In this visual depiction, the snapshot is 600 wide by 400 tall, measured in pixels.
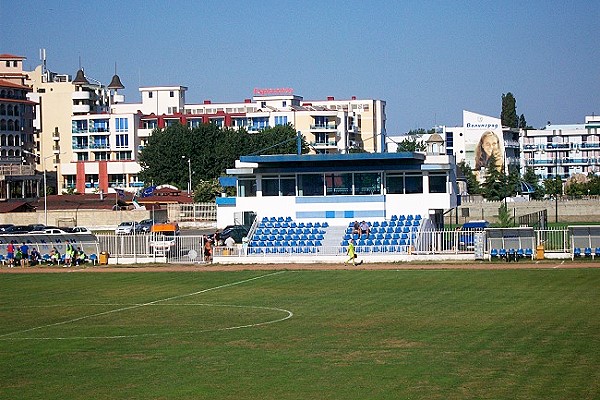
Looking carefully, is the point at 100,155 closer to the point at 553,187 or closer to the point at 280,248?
the point at 553,187

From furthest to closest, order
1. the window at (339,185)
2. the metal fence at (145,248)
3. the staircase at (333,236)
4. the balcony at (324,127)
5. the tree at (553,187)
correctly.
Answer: the balcony at (324,127) → the tree at (553,187) → the window at (339,185) → the metal fence at (145,248) → the staircase at (333,236)

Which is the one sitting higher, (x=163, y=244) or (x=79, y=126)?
(x=79, y=126)

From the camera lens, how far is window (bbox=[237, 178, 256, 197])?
7162 centimetres

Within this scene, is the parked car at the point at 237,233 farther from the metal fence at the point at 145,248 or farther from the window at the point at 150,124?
the window at the point at 150,124

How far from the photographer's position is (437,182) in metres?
67.4

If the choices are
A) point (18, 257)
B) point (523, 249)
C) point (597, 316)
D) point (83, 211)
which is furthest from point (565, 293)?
point (83, 211)

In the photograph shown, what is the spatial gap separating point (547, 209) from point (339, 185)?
58718 millimetres

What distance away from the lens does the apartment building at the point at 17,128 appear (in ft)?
439

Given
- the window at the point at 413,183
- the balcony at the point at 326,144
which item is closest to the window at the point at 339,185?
the window at the point at 413,183

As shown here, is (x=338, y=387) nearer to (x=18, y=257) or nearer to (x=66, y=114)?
(x=18, y=257)

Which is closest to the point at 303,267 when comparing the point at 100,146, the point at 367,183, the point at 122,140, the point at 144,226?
the point at 367,183

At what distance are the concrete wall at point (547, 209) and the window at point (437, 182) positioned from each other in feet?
159

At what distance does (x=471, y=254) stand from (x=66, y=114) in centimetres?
12814

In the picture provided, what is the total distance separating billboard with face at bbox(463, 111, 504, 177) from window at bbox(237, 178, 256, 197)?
12187cm
